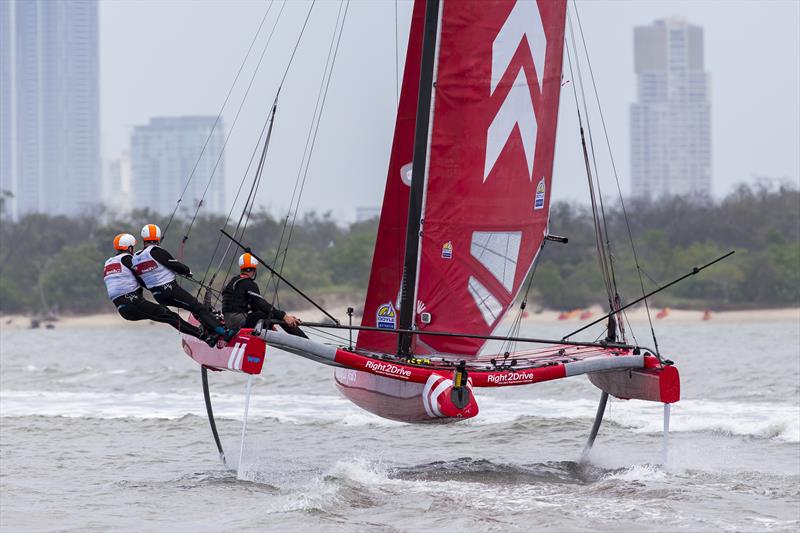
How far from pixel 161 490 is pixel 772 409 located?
Result: 956 cm

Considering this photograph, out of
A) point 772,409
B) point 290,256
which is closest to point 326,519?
point 772,409

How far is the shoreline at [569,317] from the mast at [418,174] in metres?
40.6

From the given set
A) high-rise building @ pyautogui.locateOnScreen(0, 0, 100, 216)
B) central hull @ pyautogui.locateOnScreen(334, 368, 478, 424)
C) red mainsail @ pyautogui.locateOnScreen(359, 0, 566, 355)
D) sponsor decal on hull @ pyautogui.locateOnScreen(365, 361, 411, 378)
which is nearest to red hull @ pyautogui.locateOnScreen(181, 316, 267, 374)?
sponsor decal on hull @ pyautogui.locateOnScreen(365, 361, 411, 378)

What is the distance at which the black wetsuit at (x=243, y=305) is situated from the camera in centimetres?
1229

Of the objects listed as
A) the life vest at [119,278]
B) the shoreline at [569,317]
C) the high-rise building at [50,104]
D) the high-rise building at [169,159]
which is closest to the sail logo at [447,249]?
the life vest at [119,278]

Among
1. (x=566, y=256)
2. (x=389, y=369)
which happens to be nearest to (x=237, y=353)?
(x=389, y=369)

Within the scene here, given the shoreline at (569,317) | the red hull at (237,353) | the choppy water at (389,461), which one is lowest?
the choppy water at (389,461)

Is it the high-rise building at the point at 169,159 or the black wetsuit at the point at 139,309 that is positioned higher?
the high-rise building at the point at 169,159

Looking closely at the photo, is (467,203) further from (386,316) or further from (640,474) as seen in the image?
(640,474)

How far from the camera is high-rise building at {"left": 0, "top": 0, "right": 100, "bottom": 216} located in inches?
6107

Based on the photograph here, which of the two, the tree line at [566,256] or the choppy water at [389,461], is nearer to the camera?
the choppy water at [389,461]

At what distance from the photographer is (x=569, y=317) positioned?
59.0 metres

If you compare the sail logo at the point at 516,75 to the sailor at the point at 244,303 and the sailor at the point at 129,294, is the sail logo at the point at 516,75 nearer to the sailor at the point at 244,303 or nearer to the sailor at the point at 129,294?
the sailor at the point at 244,303

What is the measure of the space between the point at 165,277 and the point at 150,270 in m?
0.15
